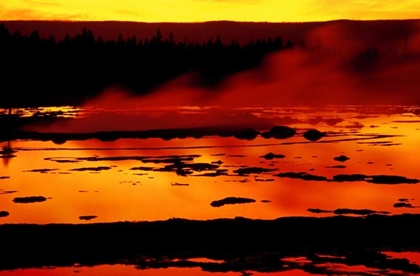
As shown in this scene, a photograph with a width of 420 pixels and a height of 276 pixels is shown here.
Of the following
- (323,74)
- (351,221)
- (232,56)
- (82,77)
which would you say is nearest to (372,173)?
(351,221)

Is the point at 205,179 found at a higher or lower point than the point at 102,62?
lower

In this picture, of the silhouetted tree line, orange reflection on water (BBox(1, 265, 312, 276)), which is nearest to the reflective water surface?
orange reflection on water (BBox(1, 265, 312, 276))

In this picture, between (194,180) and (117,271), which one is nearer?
(117,271)

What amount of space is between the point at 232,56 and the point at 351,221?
13138 cm

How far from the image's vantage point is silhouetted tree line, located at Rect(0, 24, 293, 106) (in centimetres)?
11581

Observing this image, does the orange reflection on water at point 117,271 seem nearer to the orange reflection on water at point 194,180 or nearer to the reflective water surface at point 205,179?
the reflective water surface at point 205,179

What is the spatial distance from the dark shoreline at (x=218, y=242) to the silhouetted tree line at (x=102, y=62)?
85.2 metres

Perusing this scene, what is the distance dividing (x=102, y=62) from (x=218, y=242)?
11898 centimetres

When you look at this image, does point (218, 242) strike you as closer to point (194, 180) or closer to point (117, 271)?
point (117, 271)

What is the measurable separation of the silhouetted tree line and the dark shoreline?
8522 cm

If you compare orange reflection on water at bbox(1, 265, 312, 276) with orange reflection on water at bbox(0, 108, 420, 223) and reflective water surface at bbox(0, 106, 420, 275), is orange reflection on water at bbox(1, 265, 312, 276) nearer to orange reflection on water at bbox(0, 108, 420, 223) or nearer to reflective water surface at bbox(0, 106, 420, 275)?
reflective water surface at bbox(0, 106, 420, 275)

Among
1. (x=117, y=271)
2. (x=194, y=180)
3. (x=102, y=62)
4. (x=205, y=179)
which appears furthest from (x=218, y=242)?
(x=102, y=62)

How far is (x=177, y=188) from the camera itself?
23.0 m

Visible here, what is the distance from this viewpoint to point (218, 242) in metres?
15.6
